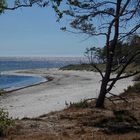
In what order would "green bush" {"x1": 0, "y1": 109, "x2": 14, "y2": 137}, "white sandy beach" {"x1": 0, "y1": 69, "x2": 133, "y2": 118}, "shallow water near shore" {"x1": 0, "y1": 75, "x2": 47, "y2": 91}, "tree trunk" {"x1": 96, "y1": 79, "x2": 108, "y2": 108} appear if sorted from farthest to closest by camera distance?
"shallow water near shore" {"x1": 0, "y1": 75, "x2": 47, "y2": 91} < "white sandy beach" {"x1": 0, "y1": 69, "x2": 133, "y2": 118} < "tree trunk" {"x1": 96, "y1": 79, "x2": 108, "y2": 108} < "green bush" {"x1": 0, "y1": 109, "x2": 14, "y2": 137}

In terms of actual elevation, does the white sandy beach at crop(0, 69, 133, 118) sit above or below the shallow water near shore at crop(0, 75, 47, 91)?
above

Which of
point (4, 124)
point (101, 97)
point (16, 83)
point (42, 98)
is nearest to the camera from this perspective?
point (4, 124)

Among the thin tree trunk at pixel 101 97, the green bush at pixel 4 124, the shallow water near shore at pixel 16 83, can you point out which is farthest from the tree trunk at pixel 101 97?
the shallow water near shore at pixel 16 83

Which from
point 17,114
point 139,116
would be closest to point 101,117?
point 139,116

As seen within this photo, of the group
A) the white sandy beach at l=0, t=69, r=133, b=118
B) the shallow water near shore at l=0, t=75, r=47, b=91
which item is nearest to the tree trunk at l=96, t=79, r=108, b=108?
the white sandy beach at l=0, t=69, r=133, b=118

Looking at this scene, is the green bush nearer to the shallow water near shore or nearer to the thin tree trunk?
the thin tree trunk

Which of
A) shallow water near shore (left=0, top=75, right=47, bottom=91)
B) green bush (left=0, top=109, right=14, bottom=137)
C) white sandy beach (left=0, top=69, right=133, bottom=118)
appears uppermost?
green bush (left=0, top=109, right=14, bottom=137)

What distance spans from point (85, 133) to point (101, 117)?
13.1ft

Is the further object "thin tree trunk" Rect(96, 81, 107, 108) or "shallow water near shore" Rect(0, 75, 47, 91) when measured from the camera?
"shallow water near shore" Rect(0, 75, 47, 91)

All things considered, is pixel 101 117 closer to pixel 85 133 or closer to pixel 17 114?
pixel 85 133

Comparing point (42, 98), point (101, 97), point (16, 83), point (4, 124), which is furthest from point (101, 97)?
point (16, 83)

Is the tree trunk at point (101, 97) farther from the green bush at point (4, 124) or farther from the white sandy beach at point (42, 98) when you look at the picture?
the green bush at point (4, 124)

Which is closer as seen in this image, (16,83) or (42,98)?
(42,98)

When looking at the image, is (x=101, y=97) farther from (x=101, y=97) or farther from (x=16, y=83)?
(x=16, y=83)
